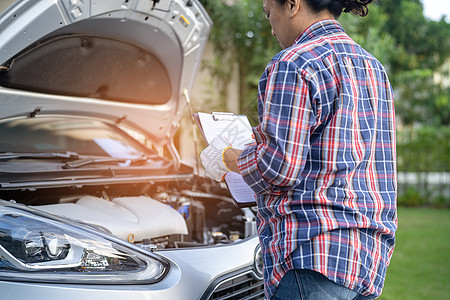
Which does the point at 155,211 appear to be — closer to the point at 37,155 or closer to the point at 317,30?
the point at 37,155

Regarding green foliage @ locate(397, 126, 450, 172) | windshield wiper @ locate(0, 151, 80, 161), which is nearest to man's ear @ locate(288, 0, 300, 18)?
windshield wiper @ locate(0, 151, 80, 161)

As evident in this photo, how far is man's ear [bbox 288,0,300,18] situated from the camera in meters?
1.52

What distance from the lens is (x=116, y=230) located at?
2.26m

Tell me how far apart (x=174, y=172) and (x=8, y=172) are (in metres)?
1.02

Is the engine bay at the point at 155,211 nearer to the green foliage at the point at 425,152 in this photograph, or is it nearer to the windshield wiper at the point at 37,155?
the windshield wiper at the point at 37,155

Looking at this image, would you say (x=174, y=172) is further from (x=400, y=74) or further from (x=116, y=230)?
(x=400, y=74)

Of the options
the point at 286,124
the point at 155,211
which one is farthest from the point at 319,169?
the point at 155,211

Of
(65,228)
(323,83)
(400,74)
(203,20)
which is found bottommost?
(65,228)

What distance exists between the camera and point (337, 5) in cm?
158

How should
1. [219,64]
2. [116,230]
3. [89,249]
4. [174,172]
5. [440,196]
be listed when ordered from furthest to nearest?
1. [440,196]
2. [219,64]
3. [174,172]
4. [116,230]
5. [89,249]

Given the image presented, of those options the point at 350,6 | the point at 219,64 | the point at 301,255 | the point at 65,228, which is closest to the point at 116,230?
the point at 65,228

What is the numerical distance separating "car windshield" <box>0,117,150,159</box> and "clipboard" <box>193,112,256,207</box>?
1.38 m

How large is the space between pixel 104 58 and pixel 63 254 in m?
1.59

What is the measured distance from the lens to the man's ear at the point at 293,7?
1.52 m
